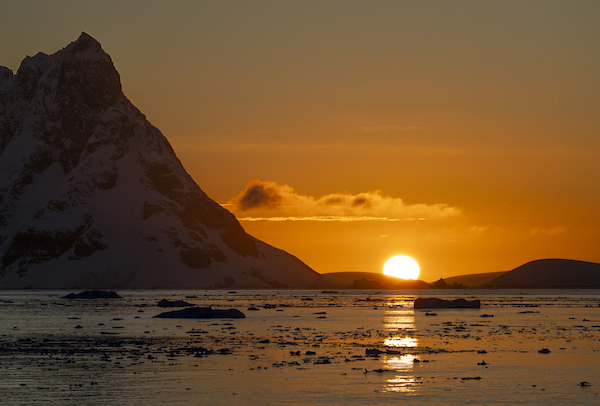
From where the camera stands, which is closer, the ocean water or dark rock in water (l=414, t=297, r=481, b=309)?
the ocean water

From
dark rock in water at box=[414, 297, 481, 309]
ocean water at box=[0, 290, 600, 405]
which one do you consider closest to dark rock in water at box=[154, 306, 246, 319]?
ocean water at box=[0, 290, 600, 405]

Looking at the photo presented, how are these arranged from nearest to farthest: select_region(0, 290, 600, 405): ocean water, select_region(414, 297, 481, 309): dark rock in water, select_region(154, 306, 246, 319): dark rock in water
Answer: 1. select_region(0, 290, 600, 405): ocean water
2. select_region(154, 306, 246, 319): dark rock in water
3. select_region(414, 297, 481, 309): dark rock in water

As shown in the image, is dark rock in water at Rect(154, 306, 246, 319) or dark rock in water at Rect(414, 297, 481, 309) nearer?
dark rock in water at Rect(154, 306, 246, 319)

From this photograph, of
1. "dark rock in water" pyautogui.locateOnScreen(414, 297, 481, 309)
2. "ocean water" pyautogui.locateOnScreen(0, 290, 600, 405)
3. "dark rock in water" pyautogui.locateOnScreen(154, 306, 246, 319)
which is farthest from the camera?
"dark rock in water" pyautogui.locateOnScreen(414, 297, 481, 309)

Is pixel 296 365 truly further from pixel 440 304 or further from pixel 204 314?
pixel 440 304

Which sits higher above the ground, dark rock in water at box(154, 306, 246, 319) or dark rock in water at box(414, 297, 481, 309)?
dark rock in water at box(414, 297, 481, 309)

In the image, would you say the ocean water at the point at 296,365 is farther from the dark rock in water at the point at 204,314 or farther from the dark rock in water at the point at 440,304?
the dark rock in water at the point at 440,304

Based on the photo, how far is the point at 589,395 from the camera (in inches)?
1560

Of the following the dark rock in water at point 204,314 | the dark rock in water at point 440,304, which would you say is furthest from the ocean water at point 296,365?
the dark rock in water at point 440,304

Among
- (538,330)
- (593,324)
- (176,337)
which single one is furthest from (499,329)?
(176,337)

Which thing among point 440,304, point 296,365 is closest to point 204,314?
point 296,365

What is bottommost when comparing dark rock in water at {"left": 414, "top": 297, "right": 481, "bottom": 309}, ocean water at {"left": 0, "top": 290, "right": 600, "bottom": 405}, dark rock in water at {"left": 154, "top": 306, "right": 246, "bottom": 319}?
ocean water at {"left": 0, "top": 290, "right": 600, "bottom": 405}

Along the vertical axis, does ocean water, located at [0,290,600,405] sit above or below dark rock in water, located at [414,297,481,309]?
below

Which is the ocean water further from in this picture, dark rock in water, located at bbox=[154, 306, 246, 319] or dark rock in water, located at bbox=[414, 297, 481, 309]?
dark rock in water, located at bbox=[414, 297, 481, 309]
